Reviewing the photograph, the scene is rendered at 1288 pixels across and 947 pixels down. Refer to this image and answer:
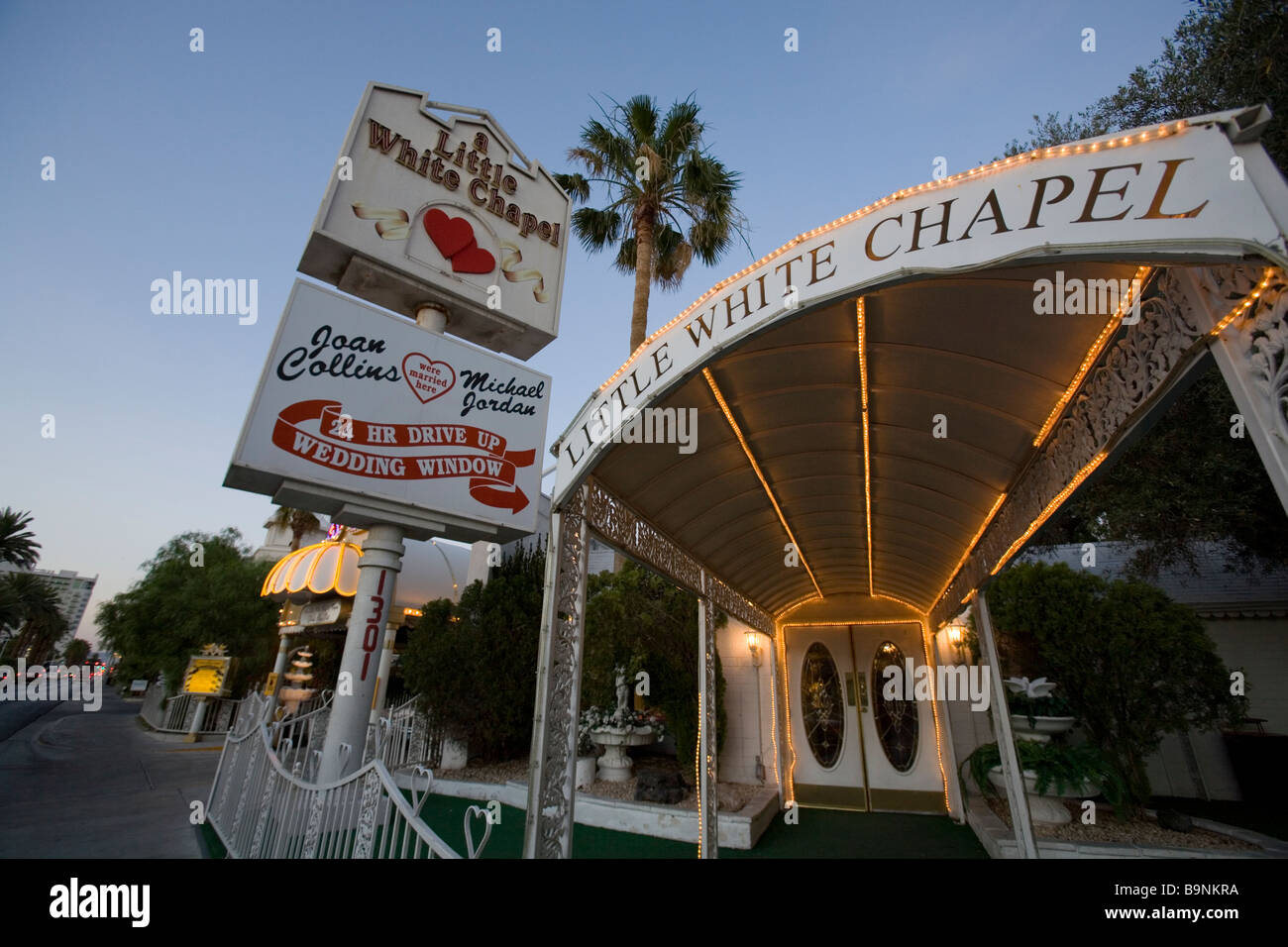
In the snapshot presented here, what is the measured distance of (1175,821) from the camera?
Answer: 6.07 m

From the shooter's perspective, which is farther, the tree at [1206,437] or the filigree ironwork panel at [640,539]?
the tree at [1206,437]

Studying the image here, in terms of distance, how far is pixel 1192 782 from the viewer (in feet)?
30.9

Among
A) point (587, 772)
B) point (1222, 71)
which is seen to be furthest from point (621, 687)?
point (1222, 71)

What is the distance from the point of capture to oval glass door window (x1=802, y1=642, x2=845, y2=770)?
952 centimetres

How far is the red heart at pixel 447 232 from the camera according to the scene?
25.0 ft

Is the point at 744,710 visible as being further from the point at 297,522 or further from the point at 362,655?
the point at 297,522

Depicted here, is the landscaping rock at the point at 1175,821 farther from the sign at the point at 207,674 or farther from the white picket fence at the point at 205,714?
the sign at the point at 207,674

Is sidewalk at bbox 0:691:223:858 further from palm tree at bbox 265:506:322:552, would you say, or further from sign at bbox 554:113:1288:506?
palm tree at bbox 265:506:322:552

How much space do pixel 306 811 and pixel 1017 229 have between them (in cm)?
569

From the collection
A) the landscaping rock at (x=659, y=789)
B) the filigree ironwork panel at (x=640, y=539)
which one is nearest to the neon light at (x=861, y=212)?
the filigree ironwork panel at (x=640, y=539)

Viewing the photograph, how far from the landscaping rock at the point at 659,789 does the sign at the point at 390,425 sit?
4.09 meters
